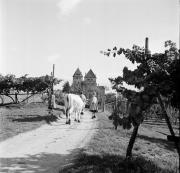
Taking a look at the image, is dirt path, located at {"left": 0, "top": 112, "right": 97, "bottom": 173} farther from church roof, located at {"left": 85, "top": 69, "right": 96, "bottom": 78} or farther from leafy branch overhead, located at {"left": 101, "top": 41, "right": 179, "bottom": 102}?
church roof, located at {"left": 85, "top": 69, "right": 96, "bottom": 78}

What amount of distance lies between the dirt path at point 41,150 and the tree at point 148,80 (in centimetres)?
259

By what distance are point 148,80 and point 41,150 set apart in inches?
187

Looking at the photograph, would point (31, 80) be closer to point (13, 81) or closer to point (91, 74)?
point (13, 81)

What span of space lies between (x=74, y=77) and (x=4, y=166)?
343ft

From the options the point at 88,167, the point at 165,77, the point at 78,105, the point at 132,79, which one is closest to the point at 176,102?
the point at 165,77

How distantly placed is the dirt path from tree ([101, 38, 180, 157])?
2587 millimetres

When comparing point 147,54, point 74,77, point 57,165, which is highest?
point 74,77

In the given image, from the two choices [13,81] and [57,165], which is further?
[13,81]

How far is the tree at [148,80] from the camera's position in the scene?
22.3 ft

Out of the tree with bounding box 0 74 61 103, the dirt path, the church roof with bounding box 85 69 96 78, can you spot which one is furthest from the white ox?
the church roof with bounding box 85 69 96 78

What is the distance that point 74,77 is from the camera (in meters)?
112

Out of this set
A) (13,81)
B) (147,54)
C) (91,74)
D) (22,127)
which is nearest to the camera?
(147,54)

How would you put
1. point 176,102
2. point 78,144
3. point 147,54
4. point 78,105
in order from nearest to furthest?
point 176,102
point 147,54
point 78,144
point 78,105

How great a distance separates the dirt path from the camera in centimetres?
799
